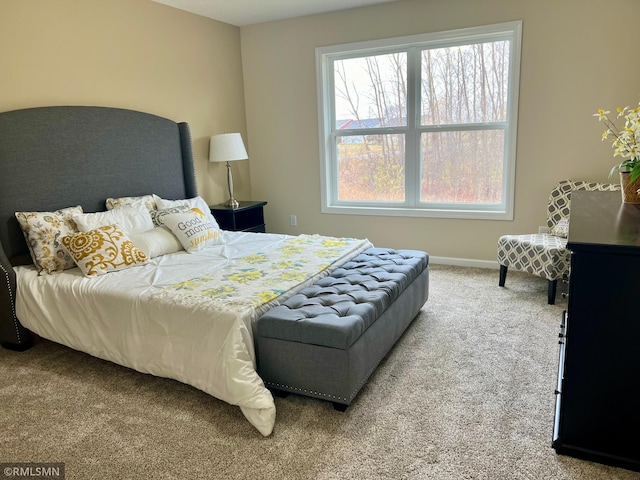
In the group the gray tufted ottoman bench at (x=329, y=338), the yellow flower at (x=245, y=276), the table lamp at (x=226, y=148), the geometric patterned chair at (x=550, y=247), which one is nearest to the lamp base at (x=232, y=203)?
the table lamp at (x=226, y=148)

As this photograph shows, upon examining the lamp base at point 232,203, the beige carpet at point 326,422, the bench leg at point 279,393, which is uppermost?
the lamp base at point 232,203

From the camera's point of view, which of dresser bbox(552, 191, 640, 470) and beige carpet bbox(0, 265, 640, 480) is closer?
dresser bbox(552, 191, 640, 470)

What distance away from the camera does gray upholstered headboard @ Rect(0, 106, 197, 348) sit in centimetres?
307

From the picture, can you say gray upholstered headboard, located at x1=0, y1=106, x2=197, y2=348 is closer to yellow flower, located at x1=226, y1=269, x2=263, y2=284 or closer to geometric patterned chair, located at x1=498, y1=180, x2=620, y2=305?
yellow flower, located at x1=226, y1=269, x2=263, y2=284

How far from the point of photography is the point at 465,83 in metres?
4.41

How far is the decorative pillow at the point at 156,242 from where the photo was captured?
330 centimetres

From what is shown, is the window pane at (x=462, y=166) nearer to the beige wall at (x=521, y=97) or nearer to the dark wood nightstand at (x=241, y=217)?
the beige wall at (x=521, y=97)

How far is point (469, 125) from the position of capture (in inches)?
175

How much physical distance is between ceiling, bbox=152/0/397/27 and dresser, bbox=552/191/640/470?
3.49 meters

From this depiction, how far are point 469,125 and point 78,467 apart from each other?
4067 millimetres

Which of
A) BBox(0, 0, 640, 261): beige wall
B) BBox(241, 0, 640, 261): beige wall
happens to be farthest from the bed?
BBox(241, 0, 640, 261): beige wall

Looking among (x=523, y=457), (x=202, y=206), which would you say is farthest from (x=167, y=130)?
(x=523, y=457)

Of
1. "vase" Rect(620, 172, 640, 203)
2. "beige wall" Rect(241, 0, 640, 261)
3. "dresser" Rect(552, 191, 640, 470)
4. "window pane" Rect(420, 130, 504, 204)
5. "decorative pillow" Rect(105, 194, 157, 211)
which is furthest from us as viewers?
"window pane" Rect(420, 130, 504, 204)

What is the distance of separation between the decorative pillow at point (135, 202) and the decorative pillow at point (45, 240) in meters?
0.51
